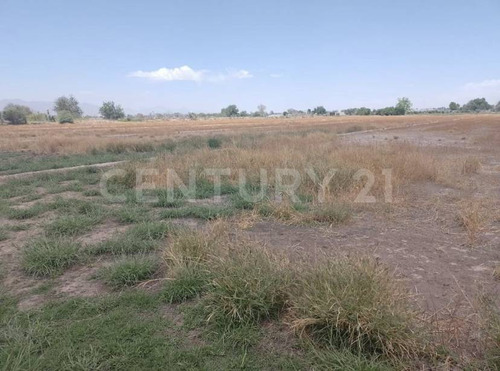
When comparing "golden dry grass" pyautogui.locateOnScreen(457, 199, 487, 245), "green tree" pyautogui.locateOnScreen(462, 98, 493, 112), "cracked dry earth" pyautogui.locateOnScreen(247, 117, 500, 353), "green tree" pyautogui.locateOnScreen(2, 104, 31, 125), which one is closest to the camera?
"cracked dry earth" pyautogui.locateOnScreen(247, 117, 500, 353)

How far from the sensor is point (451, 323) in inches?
95.4

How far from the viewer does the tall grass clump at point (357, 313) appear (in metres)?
2.19

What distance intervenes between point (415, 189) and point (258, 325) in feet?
20.4

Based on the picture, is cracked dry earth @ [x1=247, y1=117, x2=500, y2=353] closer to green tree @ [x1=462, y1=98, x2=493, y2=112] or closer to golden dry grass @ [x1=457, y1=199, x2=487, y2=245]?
golden dry grass @ [x1=457, y1=199, x2=487, y2=245]

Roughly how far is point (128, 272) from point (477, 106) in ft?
569

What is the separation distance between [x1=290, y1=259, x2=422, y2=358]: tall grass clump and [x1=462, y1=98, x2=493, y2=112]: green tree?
6666 inches

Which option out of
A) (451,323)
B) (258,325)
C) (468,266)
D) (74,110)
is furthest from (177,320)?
(74,110)

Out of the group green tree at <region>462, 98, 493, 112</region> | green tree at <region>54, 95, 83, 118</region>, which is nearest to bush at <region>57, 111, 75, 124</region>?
green tree at <region>54, 95, 83, 118</region>

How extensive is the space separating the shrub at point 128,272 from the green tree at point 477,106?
170 metres

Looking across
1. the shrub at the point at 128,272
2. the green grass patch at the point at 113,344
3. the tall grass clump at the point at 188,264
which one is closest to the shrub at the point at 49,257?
the shrub at the point at 128,272

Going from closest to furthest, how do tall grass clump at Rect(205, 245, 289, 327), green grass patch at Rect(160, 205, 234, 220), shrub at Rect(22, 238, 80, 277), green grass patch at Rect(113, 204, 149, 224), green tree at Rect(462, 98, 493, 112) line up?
tall grass clump at Rect(205, 245, 289, 327) → shrub at Rect(22, 238, 80, 277) → green grass patch at Rect(113, 204, 149, 224) → green grass patch at Rect(160, 205, 234, 220) → green tree at Rect(462, 98, 493, 112)

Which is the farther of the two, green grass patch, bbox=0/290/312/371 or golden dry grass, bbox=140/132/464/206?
golden dry grass, bbox=140/132/464/206

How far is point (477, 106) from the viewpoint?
469 feet

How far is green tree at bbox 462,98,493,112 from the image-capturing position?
142875 millimetres
